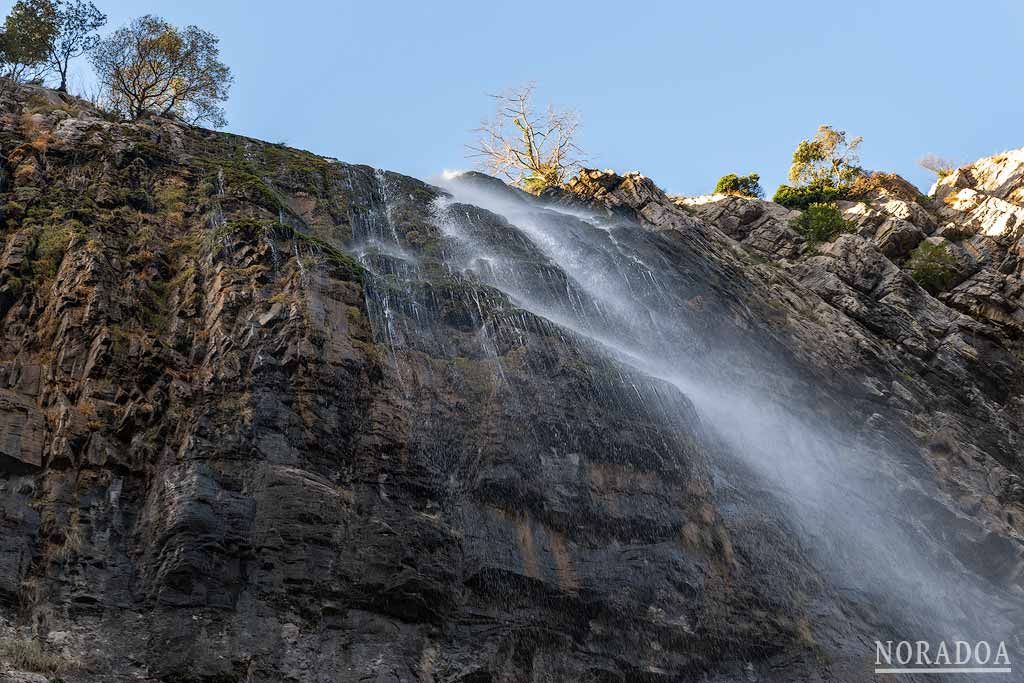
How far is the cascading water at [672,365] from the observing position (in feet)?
60.0

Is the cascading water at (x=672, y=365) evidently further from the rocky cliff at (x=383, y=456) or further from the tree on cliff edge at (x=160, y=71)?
the tree on cliff edge at (x=160, y=71)

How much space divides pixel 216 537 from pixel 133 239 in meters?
7.29

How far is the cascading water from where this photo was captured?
18297mm

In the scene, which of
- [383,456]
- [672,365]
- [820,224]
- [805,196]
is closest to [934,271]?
[820,224]

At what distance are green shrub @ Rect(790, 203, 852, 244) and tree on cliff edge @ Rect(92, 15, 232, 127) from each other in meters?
19.6

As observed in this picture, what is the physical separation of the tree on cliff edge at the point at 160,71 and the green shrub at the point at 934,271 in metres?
23.2

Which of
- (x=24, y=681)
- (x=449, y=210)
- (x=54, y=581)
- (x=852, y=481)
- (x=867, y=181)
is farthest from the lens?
(x=867, y=181)

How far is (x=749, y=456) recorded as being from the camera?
2025 centimetres

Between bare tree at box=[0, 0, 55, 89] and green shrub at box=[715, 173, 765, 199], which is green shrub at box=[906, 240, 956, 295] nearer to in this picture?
green shrub at box=[715, 173, 765, 199]

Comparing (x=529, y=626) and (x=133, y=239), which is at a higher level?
(x=133, y=239)

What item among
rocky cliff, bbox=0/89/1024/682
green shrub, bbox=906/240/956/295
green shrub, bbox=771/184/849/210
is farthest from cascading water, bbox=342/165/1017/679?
green shrub, bbox=771/184/849/210

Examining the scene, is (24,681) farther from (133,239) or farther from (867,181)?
(867,181)

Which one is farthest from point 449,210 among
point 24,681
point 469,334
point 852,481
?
point 24,681

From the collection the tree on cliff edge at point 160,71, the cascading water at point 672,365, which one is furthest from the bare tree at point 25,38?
the cascading water at point 672,365
